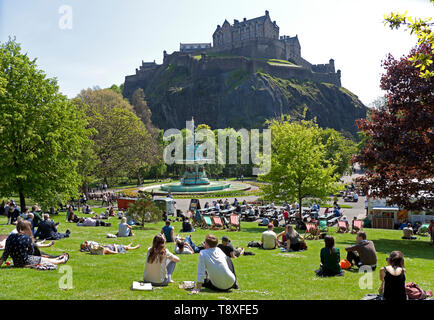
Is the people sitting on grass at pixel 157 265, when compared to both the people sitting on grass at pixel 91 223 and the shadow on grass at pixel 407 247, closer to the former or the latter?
the shadow on grass at pixel 407 247

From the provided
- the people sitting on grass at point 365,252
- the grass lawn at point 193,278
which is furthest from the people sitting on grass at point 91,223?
the people sitting on grass at point 365,252

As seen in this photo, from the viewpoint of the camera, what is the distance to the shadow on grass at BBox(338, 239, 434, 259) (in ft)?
45.1

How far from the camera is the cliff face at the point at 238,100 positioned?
126 meters

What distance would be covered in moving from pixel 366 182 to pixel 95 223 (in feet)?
46.6

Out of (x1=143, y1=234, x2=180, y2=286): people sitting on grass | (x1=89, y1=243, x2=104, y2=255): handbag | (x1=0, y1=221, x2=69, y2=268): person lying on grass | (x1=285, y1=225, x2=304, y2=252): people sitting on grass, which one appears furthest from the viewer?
(x1=285, y1=225, x2=304, y2=252): people sitting on grass

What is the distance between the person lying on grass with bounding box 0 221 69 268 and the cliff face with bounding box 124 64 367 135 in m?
109

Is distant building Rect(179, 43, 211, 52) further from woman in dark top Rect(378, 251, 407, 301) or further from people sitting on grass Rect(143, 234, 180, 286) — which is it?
woman in dark top Rect(378, 251, 407, 301)

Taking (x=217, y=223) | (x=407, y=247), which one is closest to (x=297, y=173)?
(x=217, y=223)

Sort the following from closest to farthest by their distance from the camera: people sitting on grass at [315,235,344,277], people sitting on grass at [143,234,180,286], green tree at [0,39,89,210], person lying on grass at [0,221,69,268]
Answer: people sitting on grass at [143,234,180,286]
person lying on grass at [0,221,69,268]
people sitting on grass at [315,235,344,277]
green tree at [0,39,89,210]

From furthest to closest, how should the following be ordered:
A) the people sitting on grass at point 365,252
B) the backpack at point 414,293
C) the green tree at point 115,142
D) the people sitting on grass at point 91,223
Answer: the green tree at point 115,142, the people sitting on grass at point 91,223, the people sitting on grass at point 365,252, the backpack at point 414,293

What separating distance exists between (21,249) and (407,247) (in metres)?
14.6

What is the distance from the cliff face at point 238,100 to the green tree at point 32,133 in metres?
96.6

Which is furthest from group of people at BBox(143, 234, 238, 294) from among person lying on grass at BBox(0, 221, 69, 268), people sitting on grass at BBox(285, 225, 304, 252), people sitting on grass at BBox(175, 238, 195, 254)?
people sitting on grass at BBox(285, 225, 304, 252)
